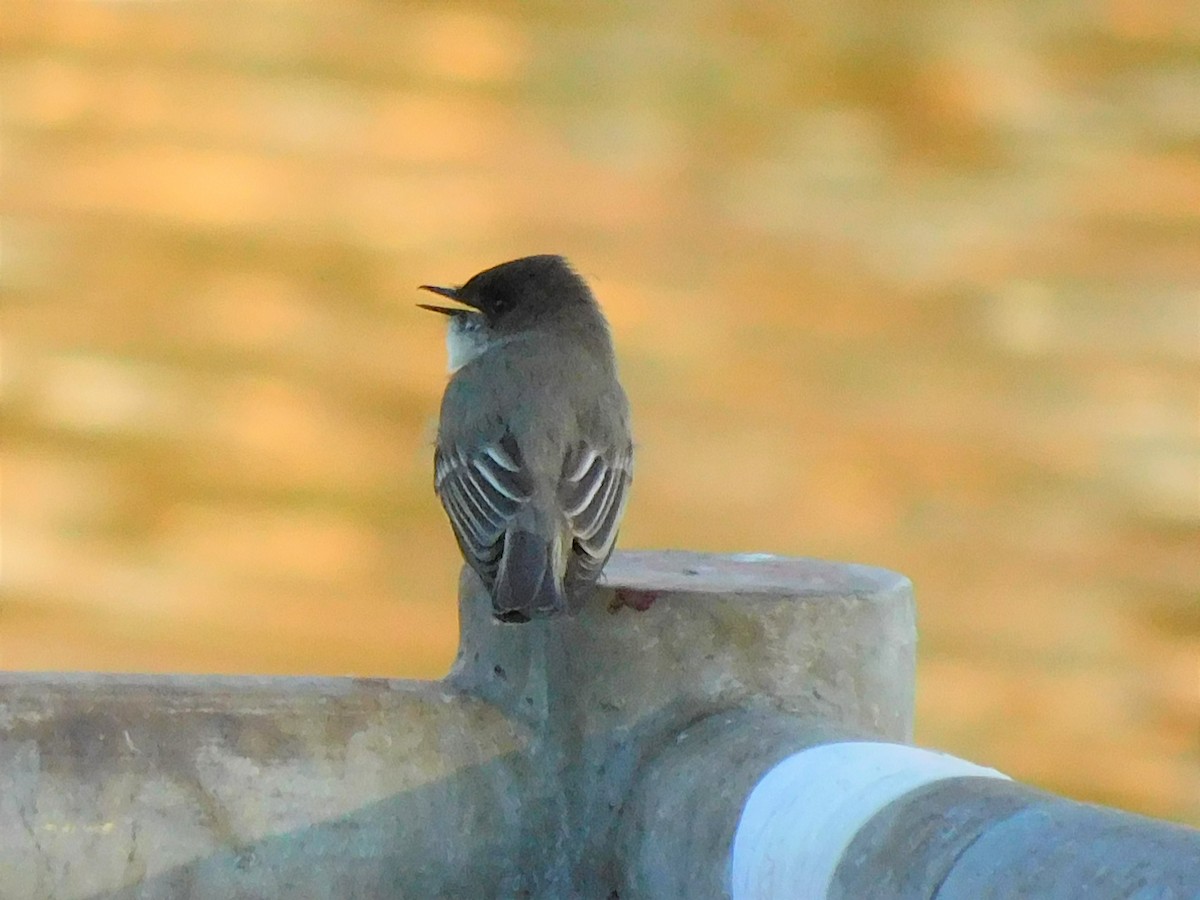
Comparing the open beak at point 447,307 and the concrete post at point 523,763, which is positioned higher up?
the open beak at point 447,307

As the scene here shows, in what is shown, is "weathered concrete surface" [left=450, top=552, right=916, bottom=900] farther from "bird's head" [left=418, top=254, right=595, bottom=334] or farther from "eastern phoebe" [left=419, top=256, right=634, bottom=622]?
"bird's head" [left=418, top=254, right=595, bottom=334]

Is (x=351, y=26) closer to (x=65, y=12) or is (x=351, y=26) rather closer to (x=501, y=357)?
(x=65, y=12)

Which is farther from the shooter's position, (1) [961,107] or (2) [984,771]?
(1) [961,107]

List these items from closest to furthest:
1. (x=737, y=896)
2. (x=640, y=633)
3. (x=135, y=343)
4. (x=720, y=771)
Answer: (x=737, y=896), (x=720, y=771), (x=640, y=633), (x=135, y=343)

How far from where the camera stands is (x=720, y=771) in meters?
2.04

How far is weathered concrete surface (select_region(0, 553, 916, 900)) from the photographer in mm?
2025

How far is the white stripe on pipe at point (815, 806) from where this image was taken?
1726 millimetres

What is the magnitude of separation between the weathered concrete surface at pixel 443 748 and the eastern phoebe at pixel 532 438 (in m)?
0.13

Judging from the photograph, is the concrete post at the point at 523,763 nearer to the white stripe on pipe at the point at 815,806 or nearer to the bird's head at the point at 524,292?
the white stripe on pipe at the point at 815,806

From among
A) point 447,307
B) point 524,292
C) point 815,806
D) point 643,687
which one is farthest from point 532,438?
point 815,806

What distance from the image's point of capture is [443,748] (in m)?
2.19

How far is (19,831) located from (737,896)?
0.79 metres

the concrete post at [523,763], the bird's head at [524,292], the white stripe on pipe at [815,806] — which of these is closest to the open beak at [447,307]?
the bird's head at [524,292]

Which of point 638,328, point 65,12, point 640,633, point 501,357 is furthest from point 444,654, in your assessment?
point 640,633
